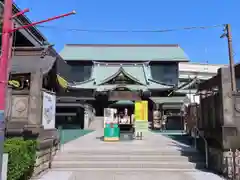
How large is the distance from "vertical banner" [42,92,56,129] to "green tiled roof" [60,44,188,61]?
3020 centimetres

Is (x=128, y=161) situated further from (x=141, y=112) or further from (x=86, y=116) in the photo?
(x=86, y=116)

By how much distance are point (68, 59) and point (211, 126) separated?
31983mm

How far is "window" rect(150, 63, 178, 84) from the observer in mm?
39709

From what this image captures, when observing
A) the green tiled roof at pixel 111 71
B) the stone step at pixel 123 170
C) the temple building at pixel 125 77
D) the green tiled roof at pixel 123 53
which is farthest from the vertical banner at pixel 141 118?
the green tiled roof at pixel 123 53

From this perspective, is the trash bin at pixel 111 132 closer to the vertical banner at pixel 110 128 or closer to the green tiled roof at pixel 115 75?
the vertical banner at pixel 110 128

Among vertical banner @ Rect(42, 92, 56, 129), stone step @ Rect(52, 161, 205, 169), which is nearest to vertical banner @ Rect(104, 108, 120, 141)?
vertical banner @ Rect(42, 92, 56, 129)

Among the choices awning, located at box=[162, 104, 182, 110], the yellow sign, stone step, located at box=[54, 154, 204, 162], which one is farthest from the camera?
awning, located at box=[162, 104, 182, 110]

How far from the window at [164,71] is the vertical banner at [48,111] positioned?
102 ft

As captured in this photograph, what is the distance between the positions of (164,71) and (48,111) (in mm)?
32949

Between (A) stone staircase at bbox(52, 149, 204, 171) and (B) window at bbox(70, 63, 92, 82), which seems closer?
(A) stone staircase at bbox(52, 149, 204, 171)

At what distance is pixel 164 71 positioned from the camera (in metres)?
40.3

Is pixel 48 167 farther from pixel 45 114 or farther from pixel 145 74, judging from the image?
pixel 145 74

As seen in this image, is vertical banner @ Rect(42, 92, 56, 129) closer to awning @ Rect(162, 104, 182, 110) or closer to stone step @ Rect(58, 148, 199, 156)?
stone step @ Rect(58, 148, 199, 156)

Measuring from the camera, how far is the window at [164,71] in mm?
39709
